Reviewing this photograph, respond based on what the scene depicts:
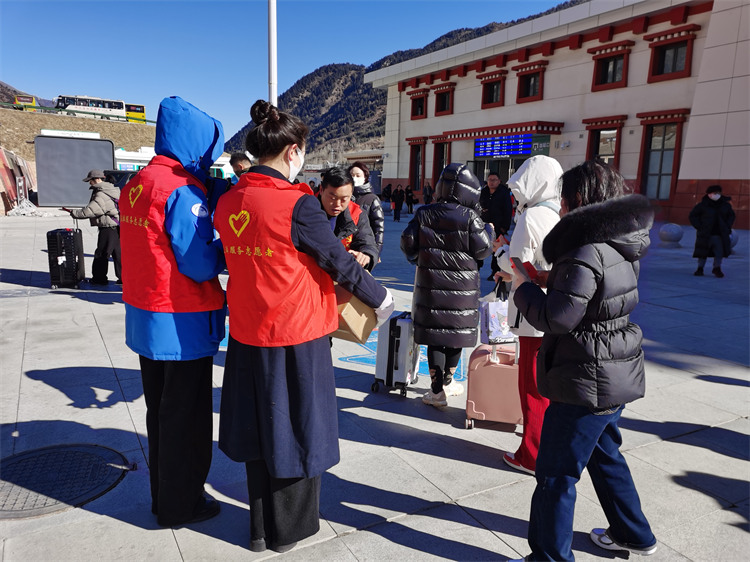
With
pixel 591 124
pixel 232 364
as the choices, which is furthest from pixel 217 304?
pixel 591 124

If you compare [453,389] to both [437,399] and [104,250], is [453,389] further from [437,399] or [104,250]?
[104,250]

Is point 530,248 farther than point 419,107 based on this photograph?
No

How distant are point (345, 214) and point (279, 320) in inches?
99.2

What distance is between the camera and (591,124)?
21.9 m

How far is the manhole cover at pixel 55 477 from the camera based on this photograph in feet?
9.09

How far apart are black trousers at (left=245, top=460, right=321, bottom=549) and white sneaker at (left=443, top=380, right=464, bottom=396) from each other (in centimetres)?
217

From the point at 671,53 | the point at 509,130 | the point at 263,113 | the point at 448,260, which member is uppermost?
the point at 671,53

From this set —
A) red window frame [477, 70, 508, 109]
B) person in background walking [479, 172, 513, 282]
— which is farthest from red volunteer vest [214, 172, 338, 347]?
red window frame [477, 70, 508, 109]

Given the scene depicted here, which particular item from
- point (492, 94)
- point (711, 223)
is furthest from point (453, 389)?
point (492, 94)

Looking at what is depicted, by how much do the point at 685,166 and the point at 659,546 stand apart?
1914cm

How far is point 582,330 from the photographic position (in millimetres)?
2139

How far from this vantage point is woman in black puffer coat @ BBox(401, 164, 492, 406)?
152 inches

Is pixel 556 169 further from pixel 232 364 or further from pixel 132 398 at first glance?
pixel 132 398

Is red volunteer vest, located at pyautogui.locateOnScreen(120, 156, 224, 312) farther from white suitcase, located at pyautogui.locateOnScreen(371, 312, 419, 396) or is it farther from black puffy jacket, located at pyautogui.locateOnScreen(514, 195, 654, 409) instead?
white suitcase, located at pyautogui.locateOnScreen(371, 312, 419, 396)
